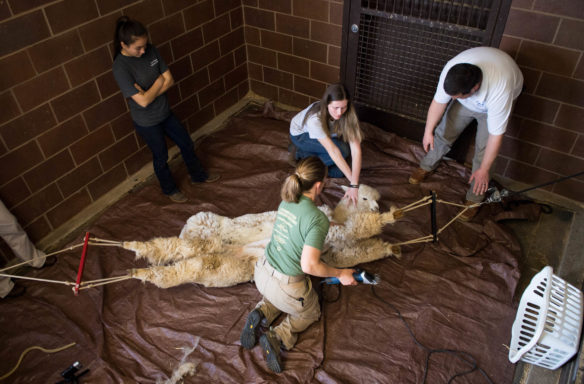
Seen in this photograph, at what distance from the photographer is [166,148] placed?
2.80 m

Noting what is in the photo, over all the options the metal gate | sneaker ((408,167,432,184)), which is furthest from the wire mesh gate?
sneaker ((408,167,432,184))

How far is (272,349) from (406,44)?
225 centimetres

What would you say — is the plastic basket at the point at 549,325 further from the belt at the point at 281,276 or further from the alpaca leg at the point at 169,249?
the alpaca leg at the point at 169,249

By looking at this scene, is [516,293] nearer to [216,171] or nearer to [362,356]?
[362,356]

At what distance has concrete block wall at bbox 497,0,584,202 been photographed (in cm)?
241

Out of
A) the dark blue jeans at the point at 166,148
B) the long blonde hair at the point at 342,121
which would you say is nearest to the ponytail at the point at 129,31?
the dark blue jeans at the point at 166,148

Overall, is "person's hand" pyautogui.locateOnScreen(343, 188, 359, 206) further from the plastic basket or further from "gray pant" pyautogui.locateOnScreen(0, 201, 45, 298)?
"gray pant" pyautogui.locateOnScreen(0, 201, 45, 298)

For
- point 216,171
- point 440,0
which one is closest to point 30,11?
point 216,171

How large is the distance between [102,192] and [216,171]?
825 mm

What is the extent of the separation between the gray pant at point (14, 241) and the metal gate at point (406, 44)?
249 centimetres

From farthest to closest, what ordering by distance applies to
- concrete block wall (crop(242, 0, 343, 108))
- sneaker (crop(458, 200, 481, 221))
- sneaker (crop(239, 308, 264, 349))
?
concrete block wall (crop(242, 0, 343, 108)) → sneaker (crop(458, 200, 481, 221)) → sneaker (crop(239, 308, 264, 349))

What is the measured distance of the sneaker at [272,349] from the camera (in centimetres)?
203

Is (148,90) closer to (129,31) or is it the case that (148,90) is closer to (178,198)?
(129,31)

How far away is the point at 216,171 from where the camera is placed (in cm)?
326
